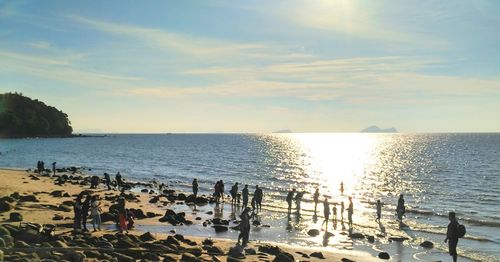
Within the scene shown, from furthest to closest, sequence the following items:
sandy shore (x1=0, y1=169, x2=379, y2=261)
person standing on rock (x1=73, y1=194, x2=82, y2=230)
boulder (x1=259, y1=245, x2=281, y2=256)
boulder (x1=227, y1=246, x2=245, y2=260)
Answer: person standing on rock (x1=73, y1=194, x2=82, y2=230) < boulder (x1=259, y1=245, x2=281, y2=256) < boulder (x1=227, y1=246, x2=245, y2=260) < sandy shore (x1=0, y1=169, x2=379, y2=261)

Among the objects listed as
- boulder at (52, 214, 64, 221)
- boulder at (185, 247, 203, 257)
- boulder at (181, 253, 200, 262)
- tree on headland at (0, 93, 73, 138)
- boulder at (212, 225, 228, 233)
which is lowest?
boulder at (212, 225, 228, 233)

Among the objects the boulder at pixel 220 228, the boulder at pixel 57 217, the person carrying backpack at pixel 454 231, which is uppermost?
the person carrying backpack at pixel 454 231

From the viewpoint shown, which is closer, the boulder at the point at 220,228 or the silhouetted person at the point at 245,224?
the silhouetted person at the point at 245,224

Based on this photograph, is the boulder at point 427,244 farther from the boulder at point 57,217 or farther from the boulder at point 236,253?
the boulder at point 57,217

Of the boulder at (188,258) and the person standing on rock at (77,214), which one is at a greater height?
the person standing on rock at (77,214)

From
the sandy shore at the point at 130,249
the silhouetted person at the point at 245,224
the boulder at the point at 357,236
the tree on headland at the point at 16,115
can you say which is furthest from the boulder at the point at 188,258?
the tree on headland at the point at 16,115

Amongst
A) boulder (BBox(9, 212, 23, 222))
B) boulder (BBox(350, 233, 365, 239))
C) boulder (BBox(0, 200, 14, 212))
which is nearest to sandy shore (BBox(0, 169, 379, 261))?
boulder (BBox(0, 200, 14, 212))

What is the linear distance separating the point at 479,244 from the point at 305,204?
1717 centimetres

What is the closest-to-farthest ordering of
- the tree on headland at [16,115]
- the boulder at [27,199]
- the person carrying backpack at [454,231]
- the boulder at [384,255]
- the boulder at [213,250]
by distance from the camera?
the person carrying backpack at [454,231]
the boulder at [213,250]
the boulder at [384,255]
the boulder at [27,199]
the tree on headland at [16,115]

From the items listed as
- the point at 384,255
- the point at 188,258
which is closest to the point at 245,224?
the point at 188,258

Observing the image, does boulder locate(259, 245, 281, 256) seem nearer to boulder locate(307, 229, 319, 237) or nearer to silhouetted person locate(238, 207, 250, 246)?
silhouetted person locate(238, 207, 250, 246)

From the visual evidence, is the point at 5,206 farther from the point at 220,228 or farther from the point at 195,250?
the point at 195,250

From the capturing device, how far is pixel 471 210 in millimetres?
40719

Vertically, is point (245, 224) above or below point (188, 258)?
above
